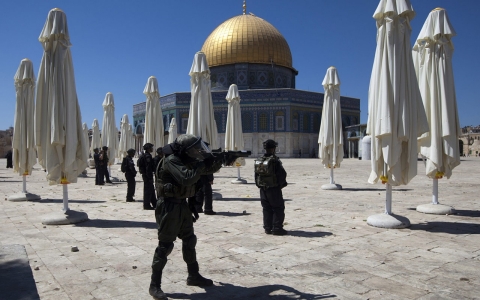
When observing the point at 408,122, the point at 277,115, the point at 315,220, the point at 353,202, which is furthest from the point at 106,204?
the point at 277,115

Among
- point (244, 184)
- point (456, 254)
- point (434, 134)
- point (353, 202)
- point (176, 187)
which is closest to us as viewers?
point (176, 187)

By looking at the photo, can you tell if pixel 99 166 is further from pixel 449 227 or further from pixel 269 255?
pixel 449 227

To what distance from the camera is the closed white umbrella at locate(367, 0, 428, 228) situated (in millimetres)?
6156

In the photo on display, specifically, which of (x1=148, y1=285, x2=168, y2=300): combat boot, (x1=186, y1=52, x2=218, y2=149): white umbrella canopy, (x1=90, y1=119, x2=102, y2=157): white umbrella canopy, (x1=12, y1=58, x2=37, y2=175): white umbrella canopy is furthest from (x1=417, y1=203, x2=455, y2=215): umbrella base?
(x1=90, y1=119, x2=102, y2=157): white umbrella canopy

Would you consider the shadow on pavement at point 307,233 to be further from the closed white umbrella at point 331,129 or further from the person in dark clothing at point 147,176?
the closed white umbrella at point 331,129

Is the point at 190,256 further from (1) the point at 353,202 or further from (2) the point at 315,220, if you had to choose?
(1) the point at 353,202

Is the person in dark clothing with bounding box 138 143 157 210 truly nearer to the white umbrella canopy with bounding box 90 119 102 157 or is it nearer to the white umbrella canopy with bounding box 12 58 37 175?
the white umbrella canopy with bounding box 12 58 37 175

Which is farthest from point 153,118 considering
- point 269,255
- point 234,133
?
point 269,255

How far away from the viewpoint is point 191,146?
143 inches

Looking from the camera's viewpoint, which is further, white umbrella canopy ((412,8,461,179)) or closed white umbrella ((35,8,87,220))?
white umbrella canopy ((412,8,461,179))

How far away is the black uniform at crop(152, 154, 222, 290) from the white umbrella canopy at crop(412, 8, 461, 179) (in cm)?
545

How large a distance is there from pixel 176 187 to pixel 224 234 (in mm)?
2452

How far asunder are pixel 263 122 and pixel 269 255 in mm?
43662

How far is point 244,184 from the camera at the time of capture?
1380cm
